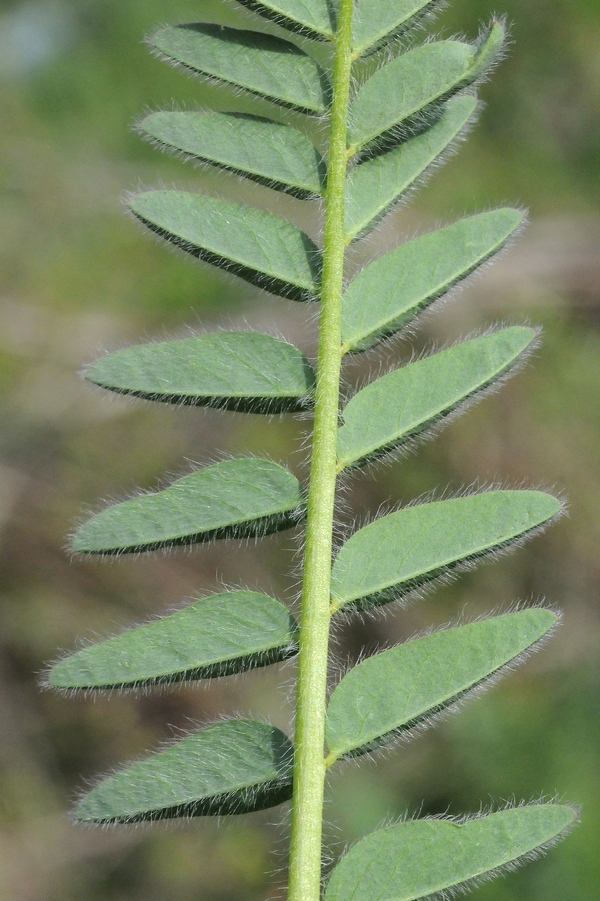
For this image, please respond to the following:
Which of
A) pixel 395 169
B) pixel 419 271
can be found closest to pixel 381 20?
pixel 395 169

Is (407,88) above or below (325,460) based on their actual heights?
above

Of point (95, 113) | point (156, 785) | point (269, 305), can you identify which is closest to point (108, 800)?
point (156, 785)

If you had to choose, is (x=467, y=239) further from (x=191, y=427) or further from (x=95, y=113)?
(x=95, y=113)

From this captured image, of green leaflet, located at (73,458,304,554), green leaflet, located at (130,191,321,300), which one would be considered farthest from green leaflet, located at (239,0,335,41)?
green leaflet, located at (73,458,304,554)

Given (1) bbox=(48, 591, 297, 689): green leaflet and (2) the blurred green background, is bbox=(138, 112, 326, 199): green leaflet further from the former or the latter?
(2) the blurred green background

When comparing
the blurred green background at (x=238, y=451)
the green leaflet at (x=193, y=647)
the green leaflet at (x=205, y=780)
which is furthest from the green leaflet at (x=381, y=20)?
the blurred green background at (x=238, y=451)

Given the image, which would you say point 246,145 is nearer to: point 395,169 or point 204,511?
point 395,169
